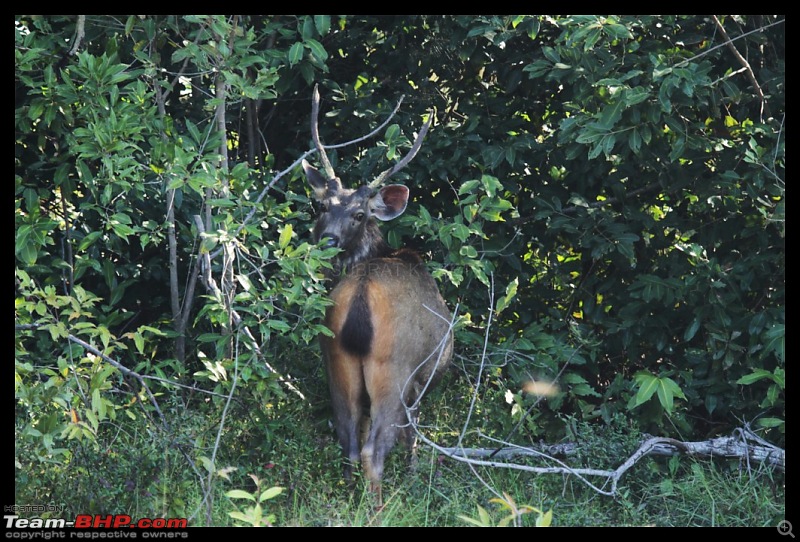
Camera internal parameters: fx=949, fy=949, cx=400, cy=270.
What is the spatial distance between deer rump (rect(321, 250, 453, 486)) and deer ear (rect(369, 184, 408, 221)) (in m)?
0.75

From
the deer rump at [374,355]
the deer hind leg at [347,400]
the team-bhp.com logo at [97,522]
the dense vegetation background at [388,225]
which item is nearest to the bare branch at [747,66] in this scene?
the dense vegetation background at [388,225]

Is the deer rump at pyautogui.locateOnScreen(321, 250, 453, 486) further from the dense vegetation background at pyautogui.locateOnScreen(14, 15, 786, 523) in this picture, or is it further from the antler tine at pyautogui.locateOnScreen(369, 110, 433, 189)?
the antler tine at pyautogui.locateOnScreen(369, 110, 433, 189)

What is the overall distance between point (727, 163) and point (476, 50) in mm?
A: 2141

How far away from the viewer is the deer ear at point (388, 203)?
7.14m

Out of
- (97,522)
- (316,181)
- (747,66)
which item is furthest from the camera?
(316,181)

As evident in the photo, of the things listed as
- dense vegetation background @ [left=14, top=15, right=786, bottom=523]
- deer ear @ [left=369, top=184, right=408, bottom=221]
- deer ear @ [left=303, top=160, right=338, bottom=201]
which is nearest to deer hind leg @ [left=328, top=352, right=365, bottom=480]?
dense vegetation background @ [left=14, top=15, right=786, bottom=523]

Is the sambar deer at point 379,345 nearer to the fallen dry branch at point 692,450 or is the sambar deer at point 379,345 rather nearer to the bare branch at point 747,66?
the fallen dry branch at point 692,450

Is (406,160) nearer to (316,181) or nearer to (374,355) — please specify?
(316,181)

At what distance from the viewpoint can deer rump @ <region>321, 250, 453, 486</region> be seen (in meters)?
6.08

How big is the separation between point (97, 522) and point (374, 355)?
1.93 m

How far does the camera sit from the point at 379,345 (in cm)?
611

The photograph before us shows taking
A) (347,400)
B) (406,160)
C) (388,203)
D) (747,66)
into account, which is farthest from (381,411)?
(747,66)

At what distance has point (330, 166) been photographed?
728cm

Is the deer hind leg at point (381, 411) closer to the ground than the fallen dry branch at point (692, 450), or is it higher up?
higher up
